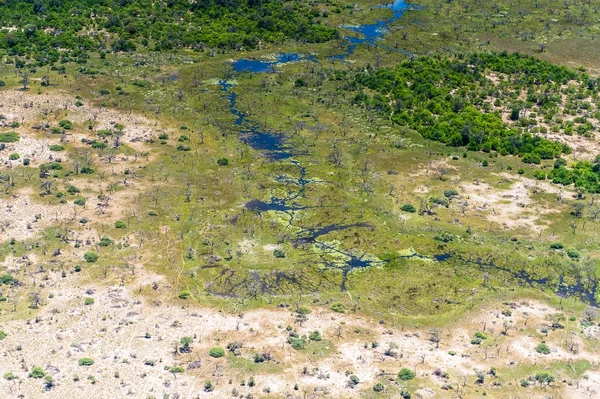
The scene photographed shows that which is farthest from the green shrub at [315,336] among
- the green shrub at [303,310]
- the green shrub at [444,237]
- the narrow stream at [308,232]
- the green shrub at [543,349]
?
the green shrub at [444,237]

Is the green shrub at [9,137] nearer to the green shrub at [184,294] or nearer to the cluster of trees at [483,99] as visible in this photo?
the green shrub at [184,294]

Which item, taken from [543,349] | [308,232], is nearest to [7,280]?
[308,232]

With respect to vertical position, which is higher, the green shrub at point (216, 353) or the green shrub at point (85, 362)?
the green shrub at point (85, 362)

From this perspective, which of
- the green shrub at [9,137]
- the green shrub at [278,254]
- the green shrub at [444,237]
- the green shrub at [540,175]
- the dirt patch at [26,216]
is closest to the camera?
the green shrub at [278,254]

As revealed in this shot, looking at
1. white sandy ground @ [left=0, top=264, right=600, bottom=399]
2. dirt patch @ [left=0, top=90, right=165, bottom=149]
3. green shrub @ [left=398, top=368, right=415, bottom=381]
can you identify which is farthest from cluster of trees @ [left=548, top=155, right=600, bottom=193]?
dirt patch @ [left=0, top=90, right=165, bottom=149]

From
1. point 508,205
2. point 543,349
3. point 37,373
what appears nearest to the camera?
point 37,373

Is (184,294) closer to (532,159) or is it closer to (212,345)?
(212,345)
